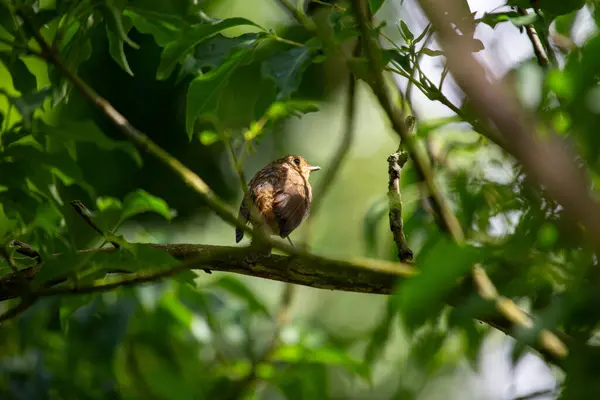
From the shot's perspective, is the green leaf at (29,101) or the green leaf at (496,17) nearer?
the green leaf at (496,17)

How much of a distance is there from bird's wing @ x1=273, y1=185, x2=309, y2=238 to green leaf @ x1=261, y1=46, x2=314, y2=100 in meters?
1.90

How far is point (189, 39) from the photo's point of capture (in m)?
2.50

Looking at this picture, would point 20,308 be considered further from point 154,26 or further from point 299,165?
point 299,165

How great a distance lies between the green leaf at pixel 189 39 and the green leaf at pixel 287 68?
182 mm

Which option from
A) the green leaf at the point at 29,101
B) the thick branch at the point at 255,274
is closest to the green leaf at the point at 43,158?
the green leaf at the point at 29,101

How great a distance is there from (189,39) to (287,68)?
14.2 inches

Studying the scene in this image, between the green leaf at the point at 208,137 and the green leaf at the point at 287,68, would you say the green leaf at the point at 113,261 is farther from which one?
the green leaf at the point at 208,137

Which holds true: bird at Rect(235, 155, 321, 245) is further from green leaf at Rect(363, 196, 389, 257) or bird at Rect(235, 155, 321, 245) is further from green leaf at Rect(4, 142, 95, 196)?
green leaf at Rect(4, 142, 95, 196)

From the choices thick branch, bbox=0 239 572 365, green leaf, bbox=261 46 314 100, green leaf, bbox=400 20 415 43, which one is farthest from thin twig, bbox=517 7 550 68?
thick branch, bbox=0 239 572 365

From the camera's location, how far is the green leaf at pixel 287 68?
7.56 feet

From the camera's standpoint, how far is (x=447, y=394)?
12117mm

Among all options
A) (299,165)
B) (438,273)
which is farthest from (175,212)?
(438,273)

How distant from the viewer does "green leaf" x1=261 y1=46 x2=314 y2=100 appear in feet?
7.56

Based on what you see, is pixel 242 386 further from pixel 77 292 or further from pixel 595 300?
pixel 595 300
